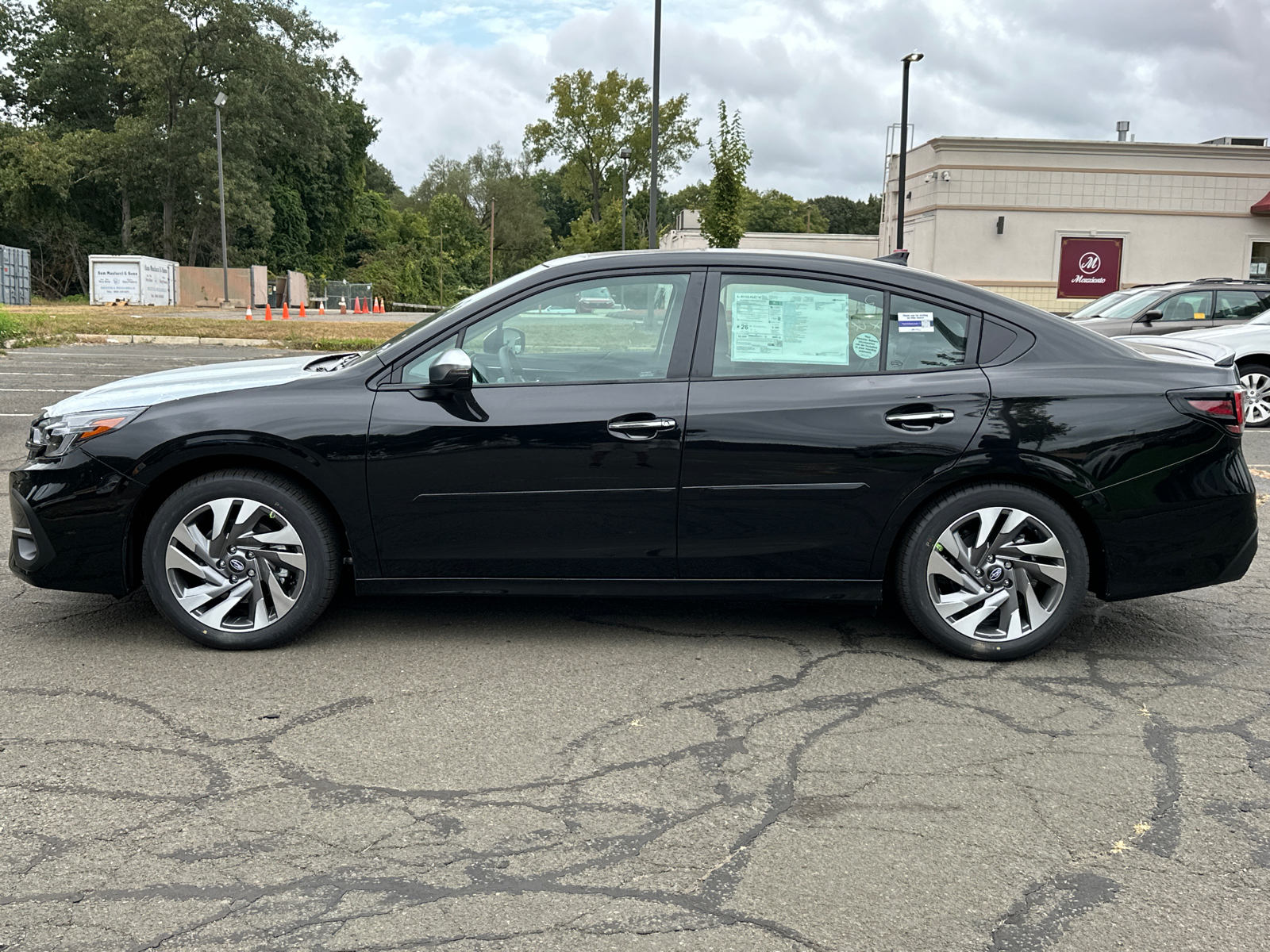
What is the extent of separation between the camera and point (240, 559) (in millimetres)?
4500

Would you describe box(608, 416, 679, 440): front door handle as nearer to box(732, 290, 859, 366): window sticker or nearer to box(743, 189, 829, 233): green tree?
box(732, 290, 859, 366): window sticker

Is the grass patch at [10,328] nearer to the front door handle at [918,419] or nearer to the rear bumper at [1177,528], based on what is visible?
the front door handle at [918,419]

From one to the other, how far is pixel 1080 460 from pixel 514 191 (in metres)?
106

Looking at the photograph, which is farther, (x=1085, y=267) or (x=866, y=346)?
(x=1085, y=267)

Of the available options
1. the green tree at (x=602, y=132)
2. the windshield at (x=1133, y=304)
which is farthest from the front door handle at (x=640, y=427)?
the green tree at (x=602, y=132)

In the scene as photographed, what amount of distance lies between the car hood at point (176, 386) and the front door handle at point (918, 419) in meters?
2.37

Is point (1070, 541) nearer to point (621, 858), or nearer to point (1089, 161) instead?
point (621, 858)

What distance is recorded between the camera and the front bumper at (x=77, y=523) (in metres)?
4.46

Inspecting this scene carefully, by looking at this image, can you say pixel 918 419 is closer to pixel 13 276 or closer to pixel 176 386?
pixel 176 386

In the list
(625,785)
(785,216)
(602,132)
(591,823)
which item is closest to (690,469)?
(625,785)

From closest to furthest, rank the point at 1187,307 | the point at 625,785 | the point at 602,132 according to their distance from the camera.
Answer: the point at 625,785 < the point at 1187,307 < the point at 602,132

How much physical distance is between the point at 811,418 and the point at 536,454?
106 centimetres

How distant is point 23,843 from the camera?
2.98m

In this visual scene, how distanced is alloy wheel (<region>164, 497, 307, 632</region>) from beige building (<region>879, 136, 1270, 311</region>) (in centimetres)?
3106
